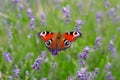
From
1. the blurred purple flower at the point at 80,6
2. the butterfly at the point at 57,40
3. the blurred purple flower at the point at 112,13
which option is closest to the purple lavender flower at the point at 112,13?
the blurred purple flower at the point at 112,13

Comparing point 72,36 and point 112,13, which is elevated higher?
point 112,13

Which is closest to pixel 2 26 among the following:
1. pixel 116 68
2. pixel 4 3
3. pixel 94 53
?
pixel 4 3

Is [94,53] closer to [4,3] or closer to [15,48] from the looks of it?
[15,48]

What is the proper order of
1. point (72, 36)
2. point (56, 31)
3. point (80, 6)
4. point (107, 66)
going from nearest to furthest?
point (72, 36) < point (107, 66) < point (56, 31) < point (80, 6)

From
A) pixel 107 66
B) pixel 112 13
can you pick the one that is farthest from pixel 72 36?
pixel 112 13

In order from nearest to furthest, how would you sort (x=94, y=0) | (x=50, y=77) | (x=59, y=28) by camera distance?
(x=50, y=77), (x=59, y=28), (x=94, y=0)

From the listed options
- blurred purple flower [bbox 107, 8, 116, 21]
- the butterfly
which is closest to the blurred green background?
blurred purple flower [bbox 107, 8, 116, 21]

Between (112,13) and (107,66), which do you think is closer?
(107,66)

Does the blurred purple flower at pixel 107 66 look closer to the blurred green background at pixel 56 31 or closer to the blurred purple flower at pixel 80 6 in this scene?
the blurred green background at pixel 56 31

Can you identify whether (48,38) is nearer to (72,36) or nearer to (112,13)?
(72,36)
